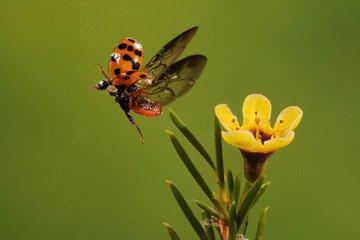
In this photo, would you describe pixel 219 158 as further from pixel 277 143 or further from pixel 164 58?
pixel 164 58

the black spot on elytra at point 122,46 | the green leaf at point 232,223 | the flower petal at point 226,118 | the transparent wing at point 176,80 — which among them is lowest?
the green leaf at point 232,223

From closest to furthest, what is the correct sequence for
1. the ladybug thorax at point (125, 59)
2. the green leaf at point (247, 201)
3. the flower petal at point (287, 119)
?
the green leaf at point (247, 201), the flower petal at point (287, 119), the ladybug thorax at point (125, 59)

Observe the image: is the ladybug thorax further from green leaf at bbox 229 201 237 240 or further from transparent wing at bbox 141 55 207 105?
green leaf at bbox 229 201 237 240

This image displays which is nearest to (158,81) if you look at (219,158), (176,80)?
(176,80)

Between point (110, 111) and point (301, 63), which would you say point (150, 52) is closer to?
point (110, 111)

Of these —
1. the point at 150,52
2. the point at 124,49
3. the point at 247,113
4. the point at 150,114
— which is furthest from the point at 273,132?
the point at 150,52

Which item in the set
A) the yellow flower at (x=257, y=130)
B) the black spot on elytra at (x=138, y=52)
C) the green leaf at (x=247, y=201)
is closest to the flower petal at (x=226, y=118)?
the yellow flower at (x=257, y=130)

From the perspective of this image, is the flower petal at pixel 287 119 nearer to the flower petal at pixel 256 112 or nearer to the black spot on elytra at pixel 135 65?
the flower petal at pixel 256 112
